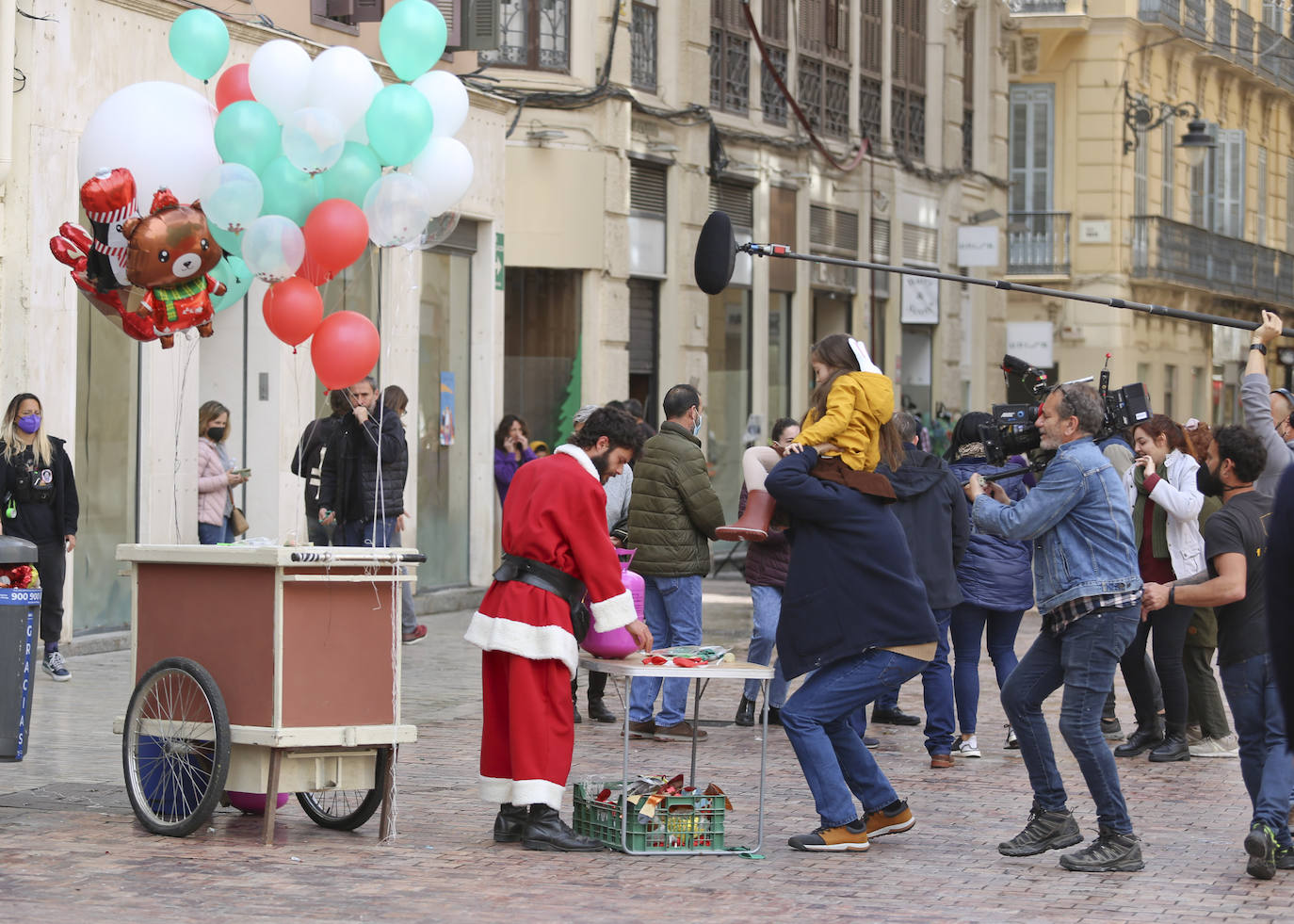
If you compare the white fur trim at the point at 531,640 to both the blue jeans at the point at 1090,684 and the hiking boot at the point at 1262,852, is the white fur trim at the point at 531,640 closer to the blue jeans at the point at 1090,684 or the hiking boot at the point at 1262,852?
Answer: the blue jeans at the point at 1090,684

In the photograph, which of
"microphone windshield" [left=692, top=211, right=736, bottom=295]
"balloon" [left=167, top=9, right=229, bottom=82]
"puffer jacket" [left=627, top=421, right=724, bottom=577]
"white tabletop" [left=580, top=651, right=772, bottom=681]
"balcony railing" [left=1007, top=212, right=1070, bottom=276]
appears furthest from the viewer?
"balcony railing" [left=1007, top=212, right=1070, bottom=276]

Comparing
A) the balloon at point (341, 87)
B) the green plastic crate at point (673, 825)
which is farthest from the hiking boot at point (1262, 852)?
the balloon at point (341, 87)

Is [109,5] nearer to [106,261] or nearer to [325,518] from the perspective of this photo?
[325,518]

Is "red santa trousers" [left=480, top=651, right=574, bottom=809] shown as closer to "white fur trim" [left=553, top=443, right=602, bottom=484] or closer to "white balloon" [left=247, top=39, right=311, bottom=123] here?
"white fur trim" [left=553, top=443, right=602, bottom=484]

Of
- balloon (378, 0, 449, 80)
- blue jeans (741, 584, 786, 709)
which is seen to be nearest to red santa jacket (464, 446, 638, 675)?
balloon (378, 0, 449, 80)

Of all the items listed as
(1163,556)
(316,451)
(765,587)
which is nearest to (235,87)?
(765,587)

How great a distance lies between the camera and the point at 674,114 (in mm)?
23469

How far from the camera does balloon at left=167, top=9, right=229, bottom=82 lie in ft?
32.7

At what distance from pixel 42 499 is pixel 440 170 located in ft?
15.2

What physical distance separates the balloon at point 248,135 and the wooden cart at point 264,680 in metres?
1.74

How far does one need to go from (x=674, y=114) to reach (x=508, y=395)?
4.10m

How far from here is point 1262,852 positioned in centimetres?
799

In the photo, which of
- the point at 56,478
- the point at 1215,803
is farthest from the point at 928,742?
the point at 56,478

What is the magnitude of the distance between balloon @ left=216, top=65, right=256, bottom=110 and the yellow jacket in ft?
10.2
